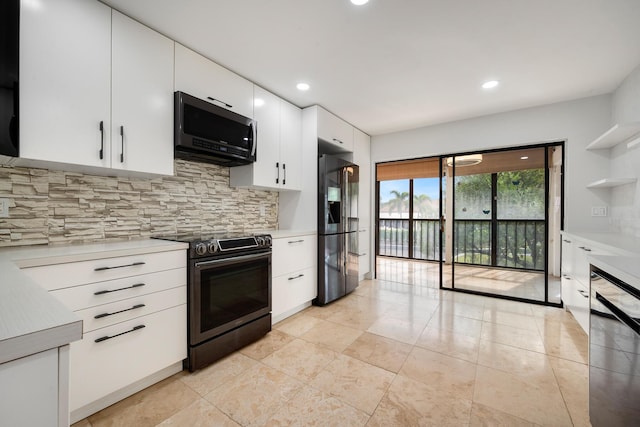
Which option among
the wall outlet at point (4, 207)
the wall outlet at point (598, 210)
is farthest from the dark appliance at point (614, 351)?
the wall outlet at point (4, 207)

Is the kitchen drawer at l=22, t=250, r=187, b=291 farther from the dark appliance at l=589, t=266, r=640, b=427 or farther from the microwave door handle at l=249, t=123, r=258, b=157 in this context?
the dark appliance at l=589, t=266, r=640, b=427

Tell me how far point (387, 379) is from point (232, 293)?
4.24 ft

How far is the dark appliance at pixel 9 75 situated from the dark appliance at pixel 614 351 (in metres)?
2.73

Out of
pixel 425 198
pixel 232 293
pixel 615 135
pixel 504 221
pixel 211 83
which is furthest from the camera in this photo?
pixel 425 198

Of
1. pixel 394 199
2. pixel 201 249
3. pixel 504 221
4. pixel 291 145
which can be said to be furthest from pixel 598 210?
pixel 394 199

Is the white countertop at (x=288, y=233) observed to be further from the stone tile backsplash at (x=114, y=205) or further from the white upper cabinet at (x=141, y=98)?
the white upper cabinet at (x=141, y=98)

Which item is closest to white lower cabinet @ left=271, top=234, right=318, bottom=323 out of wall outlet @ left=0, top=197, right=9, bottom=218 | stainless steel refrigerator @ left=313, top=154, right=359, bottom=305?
stainless steel refrigerator @ left=313, top=154, right=359, bottom=305

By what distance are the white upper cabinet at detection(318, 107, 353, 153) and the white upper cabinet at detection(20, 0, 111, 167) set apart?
2083mm

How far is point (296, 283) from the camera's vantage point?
2922mm

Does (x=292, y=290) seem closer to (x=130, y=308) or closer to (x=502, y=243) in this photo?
(x=130, y=308)

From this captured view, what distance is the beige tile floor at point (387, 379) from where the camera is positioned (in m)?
1.51

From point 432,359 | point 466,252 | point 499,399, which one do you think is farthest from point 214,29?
point 466,252

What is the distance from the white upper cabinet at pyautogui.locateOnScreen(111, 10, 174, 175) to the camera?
69.2 inches

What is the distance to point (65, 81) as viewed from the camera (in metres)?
1.54
